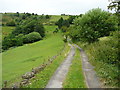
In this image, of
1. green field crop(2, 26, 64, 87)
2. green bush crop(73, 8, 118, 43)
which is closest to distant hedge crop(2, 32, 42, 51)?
green field crop(2, 26, 64, 87)

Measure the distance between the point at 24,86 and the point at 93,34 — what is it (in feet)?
114

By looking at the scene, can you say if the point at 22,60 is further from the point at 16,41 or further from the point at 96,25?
the point at 16,41

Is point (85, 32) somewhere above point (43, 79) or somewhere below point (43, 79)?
above

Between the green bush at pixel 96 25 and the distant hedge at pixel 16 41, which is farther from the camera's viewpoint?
the distant hedge at pixel 16 41

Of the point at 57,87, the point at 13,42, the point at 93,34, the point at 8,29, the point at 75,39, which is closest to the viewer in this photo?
the point at 57,87

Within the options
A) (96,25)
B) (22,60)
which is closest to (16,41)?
(22,60)

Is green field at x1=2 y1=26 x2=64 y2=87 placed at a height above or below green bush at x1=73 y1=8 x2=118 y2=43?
below

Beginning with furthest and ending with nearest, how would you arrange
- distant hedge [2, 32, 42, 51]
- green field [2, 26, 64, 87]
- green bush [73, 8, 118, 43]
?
1. distant hedge [2, 32, 42, 51]
2. green bush [73, 8, 118, 43]
3. green field [2, 26, 64, 87]

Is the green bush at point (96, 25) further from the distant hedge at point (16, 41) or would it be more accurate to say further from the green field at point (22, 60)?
the distant hedge at point (16, 41)

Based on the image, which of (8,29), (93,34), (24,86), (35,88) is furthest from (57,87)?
(8,29)

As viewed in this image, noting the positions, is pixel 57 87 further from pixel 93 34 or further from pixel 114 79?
pixel 93 34

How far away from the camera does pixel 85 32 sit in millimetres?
49656

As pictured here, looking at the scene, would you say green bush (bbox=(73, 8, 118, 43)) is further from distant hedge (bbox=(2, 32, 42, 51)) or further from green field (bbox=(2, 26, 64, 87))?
distant hedge (bbox=(2, 32, 42, 51))

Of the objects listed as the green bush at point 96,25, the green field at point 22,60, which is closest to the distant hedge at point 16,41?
the green field at point 22,60
